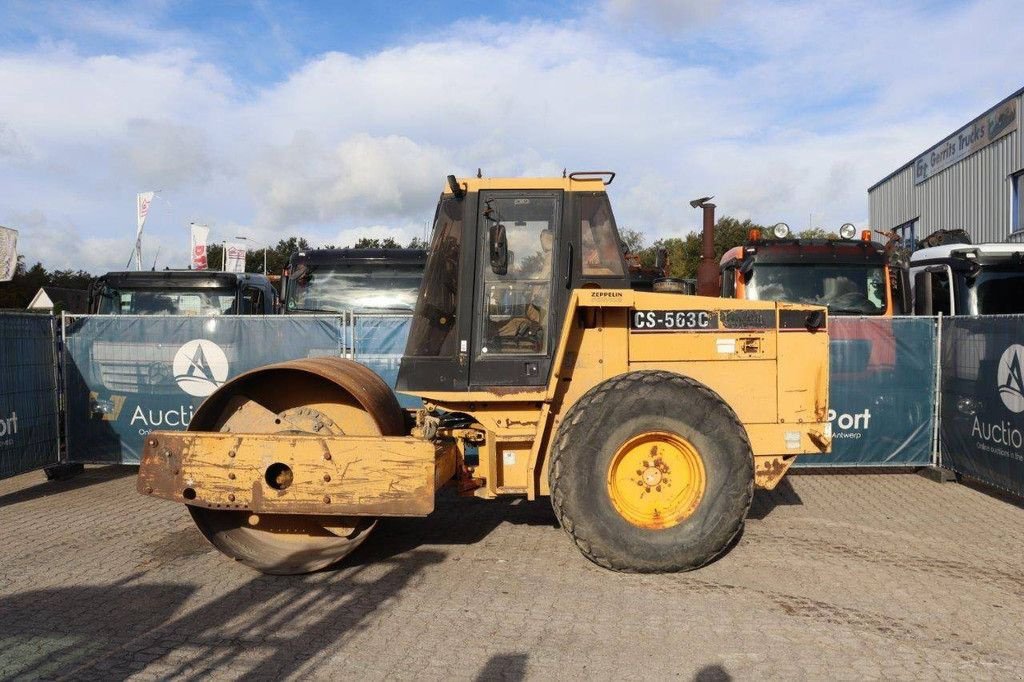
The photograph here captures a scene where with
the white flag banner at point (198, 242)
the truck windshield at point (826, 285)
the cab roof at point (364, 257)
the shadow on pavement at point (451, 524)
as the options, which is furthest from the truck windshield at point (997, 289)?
the white flag banner at point (198, 242)

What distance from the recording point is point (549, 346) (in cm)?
585

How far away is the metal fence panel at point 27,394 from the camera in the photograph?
8.47 m

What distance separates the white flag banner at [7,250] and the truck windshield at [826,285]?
904cm

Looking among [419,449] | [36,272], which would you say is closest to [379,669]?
[419,449]

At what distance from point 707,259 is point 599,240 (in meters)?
2.11

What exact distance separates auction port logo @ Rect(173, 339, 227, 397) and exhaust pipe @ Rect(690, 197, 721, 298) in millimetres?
5430

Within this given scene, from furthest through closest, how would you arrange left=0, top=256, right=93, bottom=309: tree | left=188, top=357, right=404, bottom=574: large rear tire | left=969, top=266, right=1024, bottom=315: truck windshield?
left=0, top=256, right=93, bottom=309: tree, left=969, top=266, right=1024, bottom=315: truck windshield, left=188, top=357, right=404, bottom=574: large rear tire

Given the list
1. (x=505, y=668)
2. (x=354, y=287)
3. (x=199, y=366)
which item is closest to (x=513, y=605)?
(x=505, y=668)

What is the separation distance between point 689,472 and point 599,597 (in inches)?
42.7

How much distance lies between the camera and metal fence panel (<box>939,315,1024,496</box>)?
7.73 meters

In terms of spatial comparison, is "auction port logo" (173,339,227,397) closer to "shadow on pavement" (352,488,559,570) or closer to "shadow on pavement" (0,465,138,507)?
"shadow on pavement" (0,465,138,507)

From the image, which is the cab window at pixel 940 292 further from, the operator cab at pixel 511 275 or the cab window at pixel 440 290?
the cab window at pixel 440 290

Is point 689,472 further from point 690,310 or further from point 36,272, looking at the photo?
point 36,272

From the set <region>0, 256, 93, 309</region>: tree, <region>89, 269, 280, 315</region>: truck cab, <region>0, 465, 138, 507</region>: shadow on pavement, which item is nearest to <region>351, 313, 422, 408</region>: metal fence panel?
<region>89, 269, 280, 315</region>: truck cab
